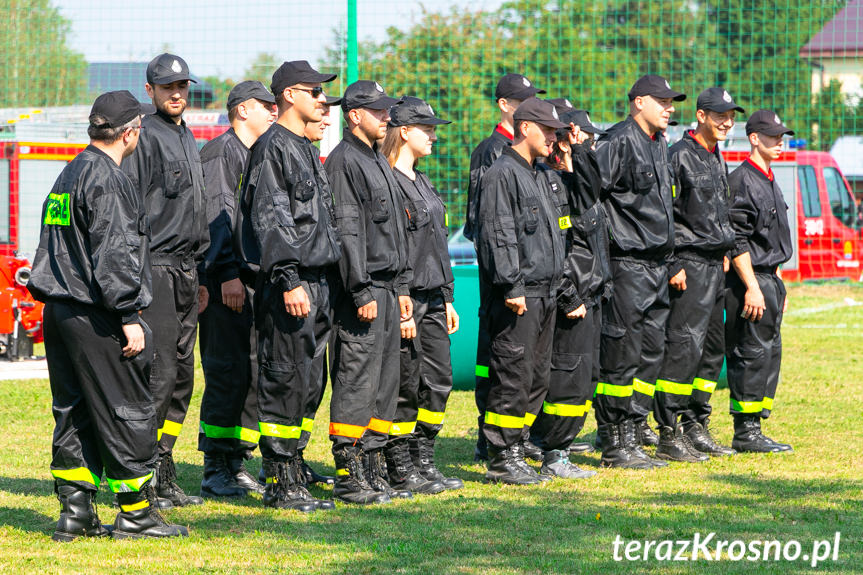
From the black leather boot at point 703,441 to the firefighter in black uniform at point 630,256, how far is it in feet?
Answer: 2.00

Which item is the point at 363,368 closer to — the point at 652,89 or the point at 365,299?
the point at 365,299

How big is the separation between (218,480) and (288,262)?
1.60m

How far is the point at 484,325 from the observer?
738 cm

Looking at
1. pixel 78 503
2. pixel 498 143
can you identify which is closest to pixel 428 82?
pixel 498 143

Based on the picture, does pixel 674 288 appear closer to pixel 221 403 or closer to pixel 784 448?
pixel 784 448

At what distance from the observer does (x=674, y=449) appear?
797 cm

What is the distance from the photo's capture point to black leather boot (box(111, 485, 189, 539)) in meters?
5.68

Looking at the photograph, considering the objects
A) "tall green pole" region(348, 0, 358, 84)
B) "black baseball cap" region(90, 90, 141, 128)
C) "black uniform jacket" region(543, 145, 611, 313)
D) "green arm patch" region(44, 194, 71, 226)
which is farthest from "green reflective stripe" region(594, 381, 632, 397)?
"tall green pole" region(348, 0, 358, 84)

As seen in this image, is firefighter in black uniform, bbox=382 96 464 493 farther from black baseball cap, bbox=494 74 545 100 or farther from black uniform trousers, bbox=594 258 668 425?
black baseball cap, bbox=494 74 545 100

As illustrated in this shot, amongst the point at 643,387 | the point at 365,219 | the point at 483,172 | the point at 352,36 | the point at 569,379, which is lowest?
the point at 643,387

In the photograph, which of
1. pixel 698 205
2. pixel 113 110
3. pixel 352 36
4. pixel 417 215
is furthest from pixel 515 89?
pixel 352 36

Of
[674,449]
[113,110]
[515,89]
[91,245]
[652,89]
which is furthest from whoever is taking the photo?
[515,89]

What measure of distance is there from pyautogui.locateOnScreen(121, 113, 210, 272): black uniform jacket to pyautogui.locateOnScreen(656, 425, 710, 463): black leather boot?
3501mm

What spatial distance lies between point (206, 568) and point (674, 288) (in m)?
4.08
